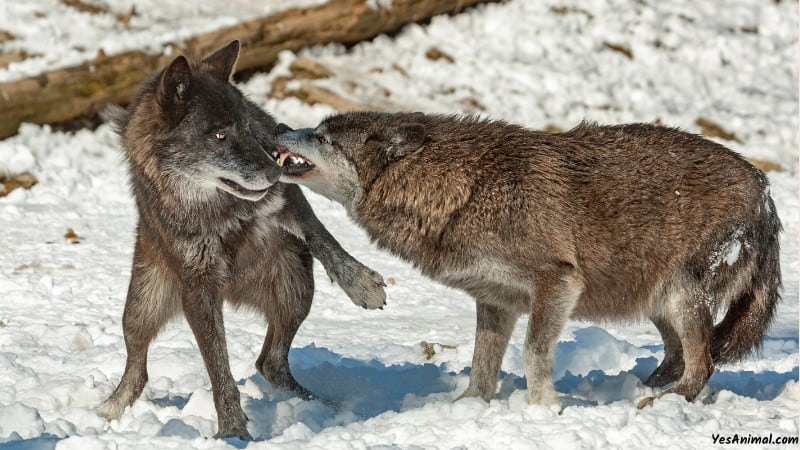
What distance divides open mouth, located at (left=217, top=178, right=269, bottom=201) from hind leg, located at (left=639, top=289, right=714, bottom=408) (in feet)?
8.56

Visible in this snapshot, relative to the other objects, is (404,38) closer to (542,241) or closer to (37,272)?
(37,272)

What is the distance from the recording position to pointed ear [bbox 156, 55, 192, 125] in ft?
19.3

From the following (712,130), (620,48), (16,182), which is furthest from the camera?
(620,48)

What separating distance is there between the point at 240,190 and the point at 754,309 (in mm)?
3376

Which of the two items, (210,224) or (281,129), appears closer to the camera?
(210,224)

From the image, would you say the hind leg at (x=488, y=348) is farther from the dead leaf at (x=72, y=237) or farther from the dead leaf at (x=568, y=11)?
the dead leaf at (x=568, y=11)

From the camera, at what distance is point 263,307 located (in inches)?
265

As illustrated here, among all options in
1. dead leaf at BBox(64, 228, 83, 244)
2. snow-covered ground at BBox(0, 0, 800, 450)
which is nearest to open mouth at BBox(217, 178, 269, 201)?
snow-covered ground at BBox(0, 0, 800, 450)

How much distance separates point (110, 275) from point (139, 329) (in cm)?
292

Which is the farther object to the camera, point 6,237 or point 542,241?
point 6,237

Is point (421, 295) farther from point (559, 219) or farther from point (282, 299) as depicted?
point (559, 219)

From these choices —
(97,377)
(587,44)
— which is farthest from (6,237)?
(587,44)

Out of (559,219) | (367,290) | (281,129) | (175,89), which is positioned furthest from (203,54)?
(559,219)

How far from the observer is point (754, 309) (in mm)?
6582
